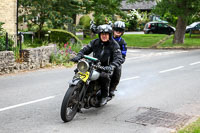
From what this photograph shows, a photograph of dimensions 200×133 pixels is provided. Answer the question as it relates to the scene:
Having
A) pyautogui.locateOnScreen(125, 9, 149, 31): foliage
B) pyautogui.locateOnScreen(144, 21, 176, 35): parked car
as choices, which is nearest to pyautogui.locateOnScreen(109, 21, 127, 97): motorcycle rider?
pyautogui.locateOnScreen(144, 21, 176, 35): parked car

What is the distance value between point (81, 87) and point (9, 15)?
15.4 metres

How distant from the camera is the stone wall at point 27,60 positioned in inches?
526

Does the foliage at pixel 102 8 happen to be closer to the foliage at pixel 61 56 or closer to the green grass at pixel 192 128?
the foliage at pixel 61 56

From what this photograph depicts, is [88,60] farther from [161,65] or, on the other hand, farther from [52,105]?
[161,65]

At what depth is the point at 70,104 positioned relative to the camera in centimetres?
680

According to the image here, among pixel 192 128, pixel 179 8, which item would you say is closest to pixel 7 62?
pixel 192 128

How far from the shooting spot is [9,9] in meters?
21.2

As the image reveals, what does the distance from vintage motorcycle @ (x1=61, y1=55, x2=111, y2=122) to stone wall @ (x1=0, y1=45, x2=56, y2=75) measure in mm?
6714

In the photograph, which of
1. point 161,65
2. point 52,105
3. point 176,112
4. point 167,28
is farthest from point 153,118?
point 167,28

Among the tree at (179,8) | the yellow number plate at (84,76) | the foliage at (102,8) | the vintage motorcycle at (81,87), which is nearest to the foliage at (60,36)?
the foliage at (102,8)

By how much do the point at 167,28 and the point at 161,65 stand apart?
99.6 feet

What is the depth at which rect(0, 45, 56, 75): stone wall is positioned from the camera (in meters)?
13.4

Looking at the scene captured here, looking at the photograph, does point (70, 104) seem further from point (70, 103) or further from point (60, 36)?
point (60, 36)

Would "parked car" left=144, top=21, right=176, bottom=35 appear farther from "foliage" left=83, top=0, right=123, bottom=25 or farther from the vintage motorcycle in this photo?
the vintage motorcycle
